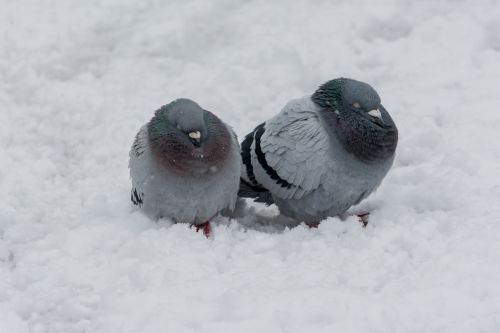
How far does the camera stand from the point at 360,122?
Answer: 5445mm

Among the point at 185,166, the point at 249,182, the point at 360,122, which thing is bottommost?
the point at 249,182

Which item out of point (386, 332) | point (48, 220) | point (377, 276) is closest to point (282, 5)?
point (48, 220)

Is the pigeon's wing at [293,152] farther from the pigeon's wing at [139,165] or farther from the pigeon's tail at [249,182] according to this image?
the pigeon's wing at [139,165]

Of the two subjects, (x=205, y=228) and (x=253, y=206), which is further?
(x=253, y=206)

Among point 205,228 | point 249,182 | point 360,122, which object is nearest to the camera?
point 360,122

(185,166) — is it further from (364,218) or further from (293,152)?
(364,218)

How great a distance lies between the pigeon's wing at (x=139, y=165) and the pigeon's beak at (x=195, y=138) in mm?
397

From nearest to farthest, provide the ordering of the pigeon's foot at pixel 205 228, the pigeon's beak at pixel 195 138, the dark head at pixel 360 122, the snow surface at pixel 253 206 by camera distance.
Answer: the snow surface at pixel 253 206
the pigeon's beak at pixel 195 138
the dark head at pixel 360 122
the pigeon's foot at pixel 205 228

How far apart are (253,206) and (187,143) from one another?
4.88ft

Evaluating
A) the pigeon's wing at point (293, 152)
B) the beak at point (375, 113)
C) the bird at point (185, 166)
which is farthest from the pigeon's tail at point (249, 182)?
the beak at point (375, 113)

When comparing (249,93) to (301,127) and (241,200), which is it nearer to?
(241,200)

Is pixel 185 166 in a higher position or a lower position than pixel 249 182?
higher

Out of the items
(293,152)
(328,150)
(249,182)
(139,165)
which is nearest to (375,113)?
(328,150)

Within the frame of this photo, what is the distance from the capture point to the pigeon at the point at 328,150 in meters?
5.46
